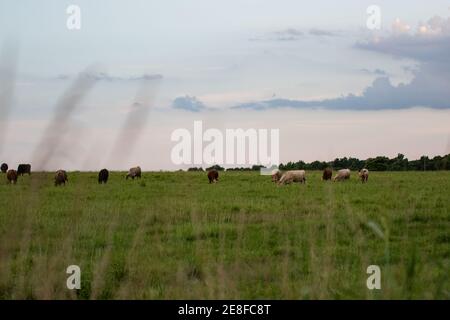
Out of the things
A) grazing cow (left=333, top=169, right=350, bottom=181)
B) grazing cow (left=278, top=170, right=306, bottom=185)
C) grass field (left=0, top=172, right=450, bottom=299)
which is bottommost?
grass field (left=0, top=172, right=450, bottom=299)

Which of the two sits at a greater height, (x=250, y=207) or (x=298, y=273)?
(x=250, y=207)

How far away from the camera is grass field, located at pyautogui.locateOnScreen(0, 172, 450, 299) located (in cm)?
455

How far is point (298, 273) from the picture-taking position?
272 inches

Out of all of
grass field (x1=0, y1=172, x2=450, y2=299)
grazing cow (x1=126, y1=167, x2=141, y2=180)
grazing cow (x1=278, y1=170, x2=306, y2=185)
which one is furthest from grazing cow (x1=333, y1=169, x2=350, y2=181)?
grass field (x1=0, y1=172, x2=450, y2=299)

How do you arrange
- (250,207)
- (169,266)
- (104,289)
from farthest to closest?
1. (250,207)
2. (169,266)
3. (104,289)

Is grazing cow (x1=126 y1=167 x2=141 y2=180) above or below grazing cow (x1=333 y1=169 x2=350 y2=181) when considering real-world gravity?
above

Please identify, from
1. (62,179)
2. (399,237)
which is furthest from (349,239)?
(62,179)

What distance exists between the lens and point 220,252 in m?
6.03

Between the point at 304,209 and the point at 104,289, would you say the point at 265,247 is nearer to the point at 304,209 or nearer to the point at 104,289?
the point at 104,289

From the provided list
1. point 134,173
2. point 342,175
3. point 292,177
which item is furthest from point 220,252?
point 134,173

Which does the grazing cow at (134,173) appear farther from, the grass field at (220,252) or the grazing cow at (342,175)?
the grass field at (220,252)

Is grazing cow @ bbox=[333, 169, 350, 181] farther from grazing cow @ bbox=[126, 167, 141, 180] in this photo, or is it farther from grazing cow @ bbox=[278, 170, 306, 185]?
grazing cow @ bbox=[126, 167, 141, 180]
